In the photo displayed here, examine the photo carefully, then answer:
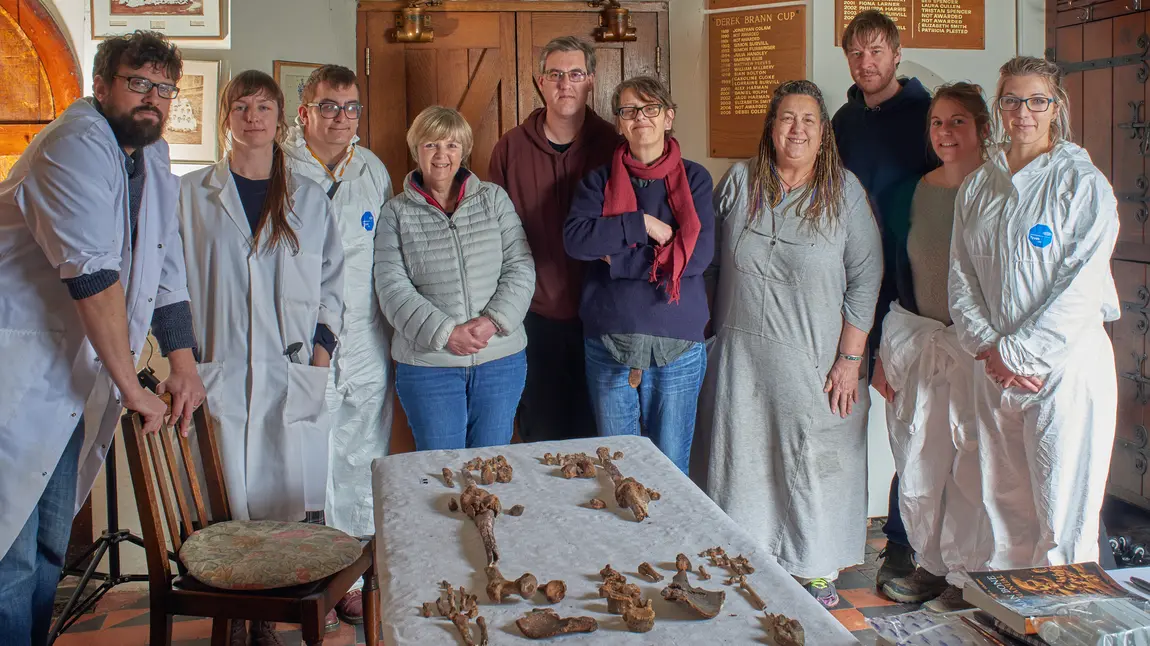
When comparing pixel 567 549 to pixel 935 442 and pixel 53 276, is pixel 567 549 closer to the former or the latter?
pixel 53 276

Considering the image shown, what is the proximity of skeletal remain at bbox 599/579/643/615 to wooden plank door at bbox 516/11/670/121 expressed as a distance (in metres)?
2.97

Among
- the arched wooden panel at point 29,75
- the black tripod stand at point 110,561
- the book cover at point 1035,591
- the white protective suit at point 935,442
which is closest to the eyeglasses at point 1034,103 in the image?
the white protective suit at point 935,442

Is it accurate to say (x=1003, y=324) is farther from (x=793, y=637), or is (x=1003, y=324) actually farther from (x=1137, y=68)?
(x=1137, y=68)

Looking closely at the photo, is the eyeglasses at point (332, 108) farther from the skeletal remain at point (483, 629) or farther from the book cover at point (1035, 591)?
the book cover at point (1035, 591)

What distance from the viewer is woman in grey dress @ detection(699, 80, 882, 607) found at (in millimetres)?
2752

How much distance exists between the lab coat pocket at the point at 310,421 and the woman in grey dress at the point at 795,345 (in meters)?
1.16

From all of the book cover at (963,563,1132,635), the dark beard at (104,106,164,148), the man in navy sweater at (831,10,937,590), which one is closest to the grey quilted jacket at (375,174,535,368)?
the dark beard at (104,106,164,148)

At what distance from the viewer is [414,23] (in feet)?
12.8

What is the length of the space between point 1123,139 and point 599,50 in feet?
7.07

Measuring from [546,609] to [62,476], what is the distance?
1.31m

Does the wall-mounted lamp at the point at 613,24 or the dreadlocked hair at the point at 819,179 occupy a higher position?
the wall-mounted lamp at the point at 613,24

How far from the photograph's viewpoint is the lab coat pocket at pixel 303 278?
2635mm

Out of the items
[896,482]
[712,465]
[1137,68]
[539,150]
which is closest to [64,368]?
[539,150]

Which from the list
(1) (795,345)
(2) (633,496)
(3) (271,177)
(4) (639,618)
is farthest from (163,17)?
(4) (639,618)
